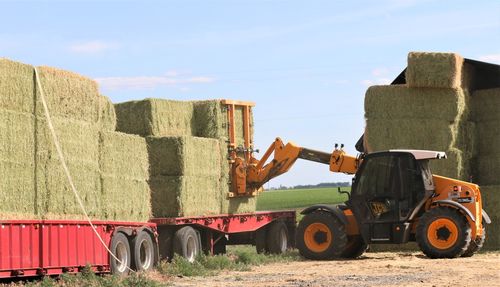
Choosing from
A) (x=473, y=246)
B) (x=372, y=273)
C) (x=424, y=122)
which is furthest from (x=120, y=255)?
(x=424, y=122)

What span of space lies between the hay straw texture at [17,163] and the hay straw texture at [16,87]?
0.15m

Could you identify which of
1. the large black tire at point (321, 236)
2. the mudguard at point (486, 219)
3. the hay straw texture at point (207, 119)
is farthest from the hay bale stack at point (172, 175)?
the mudguard at point (486, 219)

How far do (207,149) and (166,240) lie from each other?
2.53 meters

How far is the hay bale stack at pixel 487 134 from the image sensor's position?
26.7 m

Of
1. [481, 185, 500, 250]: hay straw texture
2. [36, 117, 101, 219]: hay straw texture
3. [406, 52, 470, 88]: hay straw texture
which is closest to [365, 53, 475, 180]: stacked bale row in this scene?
[406, 52, 470, 88]: hay straw texture

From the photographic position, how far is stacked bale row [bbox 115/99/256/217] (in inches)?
928

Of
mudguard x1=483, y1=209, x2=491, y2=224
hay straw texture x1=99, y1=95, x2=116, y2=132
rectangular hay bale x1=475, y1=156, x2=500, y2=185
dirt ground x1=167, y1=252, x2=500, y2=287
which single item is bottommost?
dirt ground x1=167, y1=252, x2=500, y2=287

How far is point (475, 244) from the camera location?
23047mm

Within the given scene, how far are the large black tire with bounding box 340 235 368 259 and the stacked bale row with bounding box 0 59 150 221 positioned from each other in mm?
5996

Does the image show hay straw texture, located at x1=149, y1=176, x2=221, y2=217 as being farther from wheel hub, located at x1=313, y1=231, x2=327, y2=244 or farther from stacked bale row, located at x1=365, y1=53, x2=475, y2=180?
stacked bale row, located at x1=365, y1=53, x2=475, y2=180

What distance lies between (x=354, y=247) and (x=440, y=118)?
4024 millimetres

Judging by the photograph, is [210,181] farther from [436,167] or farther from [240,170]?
[436,167]

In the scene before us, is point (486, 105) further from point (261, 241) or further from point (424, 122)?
point (261, 241)

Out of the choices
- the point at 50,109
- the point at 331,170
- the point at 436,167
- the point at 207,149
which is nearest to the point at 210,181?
the point at 207,149
